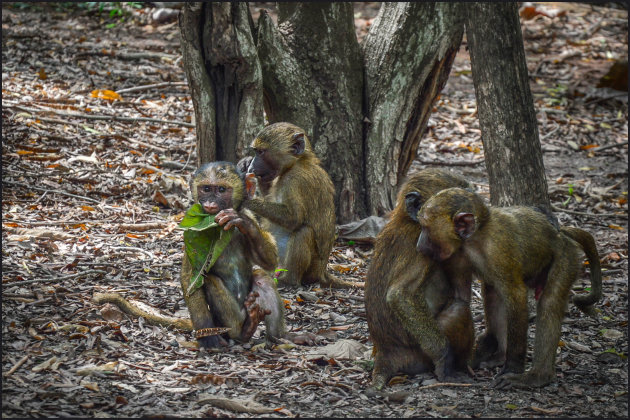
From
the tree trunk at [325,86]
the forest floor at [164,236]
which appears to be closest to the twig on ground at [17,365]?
the forest floor at [164,236]

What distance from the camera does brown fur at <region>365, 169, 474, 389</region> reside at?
5125 mm

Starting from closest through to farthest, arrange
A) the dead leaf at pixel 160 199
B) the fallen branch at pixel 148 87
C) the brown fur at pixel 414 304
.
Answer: the brown fur at pixel 414 304
the dead leaf at pixel 160 199
the fallen branch at pixel 148 87

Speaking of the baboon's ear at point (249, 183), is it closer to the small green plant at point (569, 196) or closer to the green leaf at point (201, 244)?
the green leaf at point (201, 244)

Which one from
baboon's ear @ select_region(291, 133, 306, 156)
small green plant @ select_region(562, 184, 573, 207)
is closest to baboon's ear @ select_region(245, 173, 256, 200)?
baboon's ear @ select_region(291, 133, 306, 156)

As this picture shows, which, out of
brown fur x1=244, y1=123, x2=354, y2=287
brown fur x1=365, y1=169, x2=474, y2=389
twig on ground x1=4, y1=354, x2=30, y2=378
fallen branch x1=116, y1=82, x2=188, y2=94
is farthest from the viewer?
fallen branch x1=116, y1=82, x2=188, y2=94

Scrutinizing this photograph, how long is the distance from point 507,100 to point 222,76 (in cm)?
308

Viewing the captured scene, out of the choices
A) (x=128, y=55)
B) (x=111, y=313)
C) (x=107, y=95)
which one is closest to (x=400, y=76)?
(x=111, y=313)

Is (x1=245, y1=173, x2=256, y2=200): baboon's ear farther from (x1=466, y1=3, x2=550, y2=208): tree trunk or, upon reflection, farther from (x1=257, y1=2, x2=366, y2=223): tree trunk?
(x1=257, y1=2, x2=366, y2=223): tree trunk

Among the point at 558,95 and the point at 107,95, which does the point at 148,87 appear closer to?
the point at 107,95

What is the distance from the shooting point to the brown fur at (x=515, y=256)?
491 cm

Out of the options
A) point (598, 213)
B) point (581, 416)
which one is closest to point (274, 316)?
point (581, 416)

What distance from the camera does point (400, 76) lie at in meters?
8.54

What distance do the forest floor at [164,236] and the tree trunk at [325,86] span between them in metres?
0.91

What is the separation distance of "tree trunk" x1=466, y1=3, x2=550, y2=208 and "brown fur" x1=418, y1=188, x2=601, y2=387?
2.64ft
